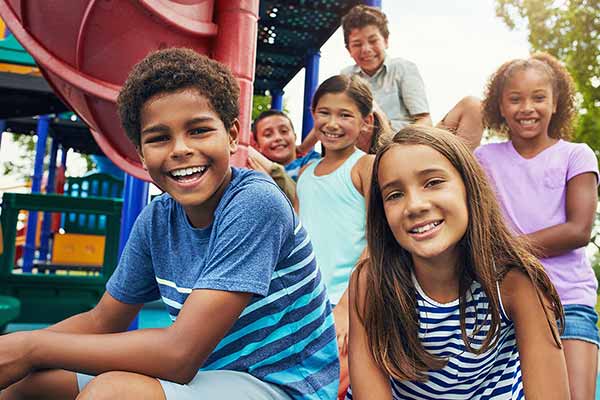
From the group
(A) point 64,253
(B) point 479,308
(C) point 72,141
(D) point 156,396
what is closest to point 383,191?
(B) point 479,308

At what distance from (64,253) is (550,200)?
667cm

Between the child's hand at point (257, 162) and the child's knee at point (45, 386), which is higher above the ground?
the child's hand at point (257, 162)

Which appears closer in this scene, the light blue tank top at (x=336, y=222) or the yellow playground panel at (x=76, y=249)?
the light blue tank top at (x=336, y=222)

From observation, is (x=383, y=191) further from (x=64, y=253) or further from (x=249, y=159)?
(x=64, y=253)

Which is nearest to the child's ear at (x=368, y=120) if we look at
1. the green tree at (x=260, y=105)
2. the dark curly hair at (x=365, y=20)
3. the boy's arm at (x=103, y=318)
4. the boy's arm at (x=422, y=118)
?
the boy's arm at (x=422, y=118)

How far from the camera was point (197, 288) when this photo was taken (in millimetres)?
1133

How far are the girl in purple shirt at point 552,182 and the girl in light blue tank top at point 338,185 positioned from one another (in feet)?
1.72

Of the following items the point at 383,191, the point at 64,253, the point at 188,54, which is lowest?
the point at 64,253

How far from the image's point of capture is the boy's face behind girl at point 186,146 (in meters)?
1.29

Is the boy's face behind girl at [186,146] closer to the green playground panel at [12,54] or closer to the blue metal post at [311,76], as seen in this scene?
the blue metal post at [311,76]

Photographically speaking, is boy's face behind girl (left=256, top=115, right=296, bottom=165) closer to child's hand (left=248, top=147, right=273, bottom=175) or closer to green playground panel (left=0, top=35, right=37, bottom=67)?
child's hand (left=248, top=147, right=273, bottom=175)

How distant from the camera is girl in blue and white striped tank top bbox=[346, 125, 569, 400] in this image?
1403mm

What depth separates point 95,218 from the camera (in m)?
7.79

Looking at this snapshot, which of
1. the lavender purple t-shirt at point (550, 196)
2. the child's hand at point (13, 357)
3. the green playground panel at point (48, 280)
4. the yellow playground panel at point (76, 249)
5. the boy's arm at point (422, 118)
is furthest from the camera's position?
the yellow playground panel at point (76, 249)
